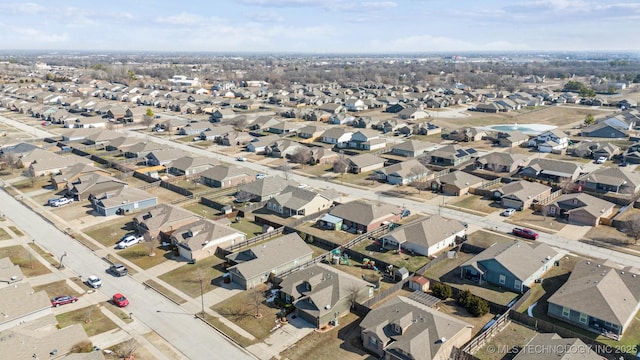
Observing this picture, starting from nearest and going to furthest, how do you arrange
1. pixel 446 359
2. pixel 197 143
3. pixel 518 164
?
pixel 446 359 < pixel 518 164 < pixel 197 143

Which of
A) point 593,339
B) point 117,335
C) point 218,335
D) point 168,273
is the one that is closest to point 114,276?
point 168,273

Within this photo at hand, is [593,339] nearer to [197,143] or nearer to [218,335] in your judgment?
[218,335]

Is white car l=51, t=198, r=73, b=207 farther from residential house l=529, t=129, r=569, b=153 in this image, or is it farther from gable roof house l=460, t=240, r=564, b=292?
residential house l=529, t=129, r=569, b=153

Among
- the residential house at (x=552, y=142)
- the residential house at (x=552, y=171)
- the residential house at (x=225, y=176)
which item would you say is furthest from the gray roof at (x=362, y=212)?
the residential house at (x=552, y=142)

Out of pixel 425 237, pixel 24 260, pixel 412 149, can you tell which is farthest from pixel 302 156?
pixel 24 260

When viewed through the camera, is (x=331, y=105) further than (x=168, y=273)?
Yes

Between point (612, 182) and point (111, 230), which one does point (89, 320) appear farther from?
point (612, 182)

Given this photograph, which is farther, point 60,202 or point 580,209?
point 60,202
